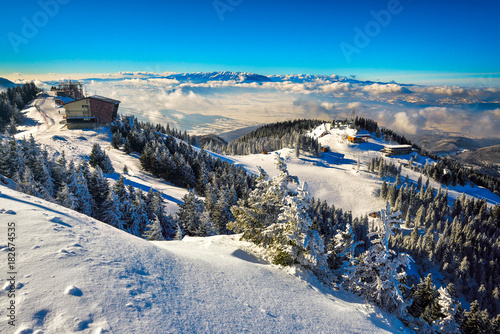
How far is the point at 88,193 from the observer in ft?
125

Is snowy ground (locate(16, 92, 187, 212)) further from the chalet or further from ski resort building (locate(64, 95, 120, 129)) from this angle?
the chalet

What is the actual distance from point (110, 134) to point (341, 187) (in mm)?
100445

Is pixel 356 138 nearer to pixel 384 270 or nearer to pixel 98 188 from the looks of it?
pixel 98 188

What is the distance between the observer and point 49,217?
40.2ft

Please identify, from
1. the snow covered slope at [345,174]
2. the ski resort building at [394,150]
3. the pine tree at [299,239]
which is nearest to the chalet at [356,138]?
the snow covered slope at [345,174]

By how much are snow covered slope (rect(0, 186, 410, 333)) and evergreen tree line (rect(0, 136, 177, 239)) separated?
20108 millimetres

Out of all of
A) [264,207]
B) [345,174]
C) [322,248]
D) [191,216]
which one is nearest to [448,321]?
[322,248]

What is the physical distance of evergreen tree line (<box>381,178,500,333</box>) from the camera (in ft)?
284

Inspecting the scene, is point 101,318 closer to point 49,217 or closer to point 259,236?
point 49,217

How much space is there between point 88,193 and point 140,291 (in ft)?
118

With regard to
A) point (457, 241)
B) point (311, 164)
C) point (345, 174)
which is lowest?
point (457, 241)

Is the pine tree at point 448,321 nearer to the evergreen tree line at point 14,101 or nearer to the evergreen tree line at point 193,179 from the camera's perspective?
the evergreen tree line at point 193,179

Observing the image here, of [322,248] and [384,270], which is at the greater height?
[322,248]

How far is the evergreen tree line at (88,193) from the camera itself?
34844 mm
